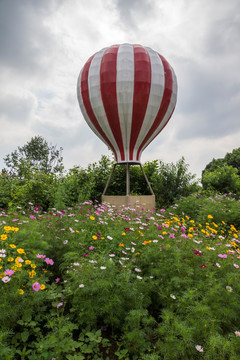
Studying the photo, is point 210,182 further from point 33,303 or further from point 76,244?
point 33,303

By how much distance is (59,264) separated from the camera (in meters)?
3.74

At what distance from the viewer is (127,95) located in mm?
8211

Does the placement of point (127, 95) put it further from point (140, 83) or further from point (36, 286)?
point (36, 286)

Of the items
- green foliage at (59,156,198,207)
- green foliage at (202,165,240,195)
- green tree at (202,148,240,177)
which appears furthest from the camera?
green tree at (202,148,240,177)

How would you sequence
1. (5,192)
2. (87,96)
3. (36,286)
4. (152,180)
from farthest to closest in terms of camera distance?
(152,180) < (5,192) < (87,96) < (36,286)

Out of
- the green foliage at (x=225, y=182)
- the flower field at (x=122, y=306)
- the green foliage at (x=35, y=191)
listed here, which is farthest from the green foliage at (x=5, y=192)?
the green foliage at (x=225, y=182)

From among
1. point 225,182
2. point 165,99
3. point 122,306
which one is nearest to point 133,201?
point 165,99

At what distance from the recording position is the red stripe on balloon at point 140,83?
26.9 feet

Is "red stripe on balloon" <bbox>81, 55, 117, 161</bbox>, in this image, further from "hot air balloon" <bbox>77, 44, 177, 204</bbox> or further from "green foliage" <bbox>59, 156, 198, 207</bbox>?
"green foliage" <bbox>59, 156, 198, 207</bbox>

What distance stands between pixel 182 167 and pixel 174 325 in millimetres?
10159

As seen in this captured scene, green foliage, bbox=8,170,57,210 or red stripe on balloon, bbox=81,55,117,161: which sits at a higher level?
red stripe on balloon, bbox=81,55,117,161

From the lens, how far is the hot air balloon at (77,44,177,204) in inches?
324

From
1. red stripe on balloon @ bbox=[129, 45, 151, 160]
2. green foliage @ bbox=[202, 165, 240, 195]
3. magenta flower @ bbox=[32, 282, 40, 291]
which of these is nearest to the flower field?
magenta flower @ bbox=[32, 282, 40, 291]

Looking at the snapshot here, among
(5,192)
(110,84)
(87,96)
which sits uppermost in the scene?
(110,84)
